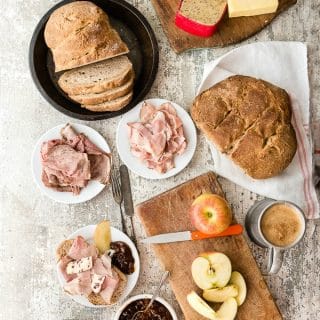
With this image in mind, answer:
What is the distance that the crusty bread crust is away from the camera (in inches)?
77.5

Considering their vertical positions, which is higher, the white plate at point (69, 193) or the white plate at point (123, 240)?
the white plate at point (69, 193)

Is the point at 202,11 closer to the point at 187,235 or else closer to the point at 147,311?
the point at 187,235

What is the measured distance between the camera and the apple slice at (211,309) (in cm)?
193

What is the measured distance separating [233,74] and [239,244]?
1.96ft

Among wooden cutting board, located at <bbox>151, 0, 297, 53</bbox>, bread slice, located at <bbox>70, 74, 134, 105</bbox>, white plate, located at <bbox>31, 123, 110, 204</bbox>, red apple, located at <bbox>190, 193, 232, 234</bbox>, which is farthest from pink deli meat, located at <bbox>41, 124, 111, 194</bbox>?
wooden cutting board, located at <bbox>151, 0, 297, 53</bbox>

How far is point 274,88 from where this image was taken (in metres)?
1.96

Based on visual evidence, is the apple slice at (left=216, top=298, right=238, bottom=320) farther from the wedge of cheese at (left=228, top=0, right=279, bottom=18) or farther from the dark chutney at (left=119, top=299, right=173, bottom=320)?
the wedge of cheese at (left=228, top=0, right=279, bottom=18)

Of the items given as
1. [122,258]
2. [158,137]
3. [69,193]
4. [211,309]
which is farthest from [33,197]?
[211,309]

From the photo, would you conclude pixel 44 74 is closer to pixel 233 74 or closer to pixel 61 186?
pixel 61 186

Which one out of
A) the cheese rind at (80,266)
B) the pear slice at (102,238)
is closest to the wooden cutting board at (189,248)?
the pear slice at (102,238)

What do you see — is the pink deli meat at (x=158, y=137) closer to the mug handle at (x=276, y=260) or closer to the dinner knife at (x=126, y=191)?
the dinner knife at (x=126, y=191)

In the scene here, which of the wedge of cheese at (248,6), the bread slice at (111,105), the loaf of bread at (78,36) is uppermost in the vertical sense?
the loaf of bread at (78,36)

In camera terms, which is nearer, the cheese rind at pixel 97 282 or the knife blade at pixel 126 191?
the cheese rind at pixel 97 282

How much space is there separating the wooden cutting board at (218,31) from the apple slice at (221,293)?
0.83m
